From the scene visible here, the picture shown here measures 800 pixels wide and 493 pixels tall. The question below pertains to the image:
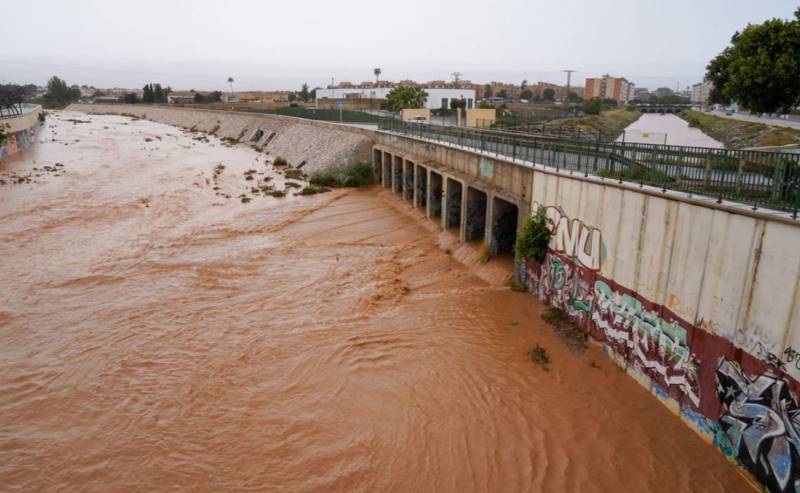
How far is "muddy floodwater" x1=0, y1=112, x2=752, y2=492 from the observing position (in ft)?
38.0

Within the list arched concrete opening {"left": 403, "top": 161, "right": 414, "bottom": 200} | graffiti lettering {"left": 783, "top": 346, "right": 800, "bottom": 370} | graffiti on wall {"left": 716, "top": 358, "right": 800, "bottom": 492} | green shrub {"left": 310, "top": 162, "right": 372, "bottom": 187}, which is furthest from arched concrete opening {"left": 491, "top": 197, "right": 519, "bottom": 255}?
green shrub {"left": 310, "top": 162, "right": 372, "bottom": 187}

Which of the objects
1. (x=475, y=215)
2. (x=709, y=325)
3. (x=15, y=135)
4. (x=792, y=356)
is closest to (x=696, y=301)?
(x=709, y=325)

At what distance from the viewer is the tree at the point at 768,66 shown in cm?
2180

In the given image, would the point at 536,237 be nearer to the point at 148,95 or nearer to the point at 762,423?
the point at 762,423

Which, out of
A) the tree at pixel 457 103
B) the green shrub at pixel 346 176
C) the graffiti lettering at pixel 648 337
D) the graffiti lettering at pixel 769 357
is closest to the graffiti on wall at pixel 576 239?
the graffiti lettering at pixel 648 337

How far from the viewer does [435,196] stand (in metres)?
31.5

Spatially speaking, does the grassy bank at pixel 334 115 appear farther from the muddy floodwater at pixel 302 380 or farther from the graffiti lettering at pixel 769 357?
the graffiti lettering at pixel 769 357

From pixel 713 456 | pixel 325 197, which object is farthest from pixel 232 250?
pixel 713 456

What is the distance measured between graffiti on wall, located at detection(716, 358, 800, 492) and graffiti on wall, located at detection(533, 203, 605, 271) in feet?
17.3

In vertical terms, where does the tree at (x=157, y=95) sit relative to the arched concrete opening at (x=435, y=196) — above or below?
above

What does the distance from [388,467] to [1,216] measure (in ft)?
114

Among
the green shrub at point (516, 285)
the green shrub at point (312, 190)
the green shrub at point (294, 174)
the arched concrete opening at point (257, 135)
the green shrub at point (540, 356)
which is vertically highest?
the arched concrete opening at point (257, 135)

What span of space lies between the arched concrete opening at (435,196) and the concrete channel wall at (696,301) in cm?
1379

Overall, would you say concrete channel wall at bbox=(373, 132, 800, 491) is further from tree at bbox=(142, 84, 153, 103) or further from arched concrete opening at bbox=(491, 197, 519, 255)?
tree at bbox=(142, 84, 153, 103)
